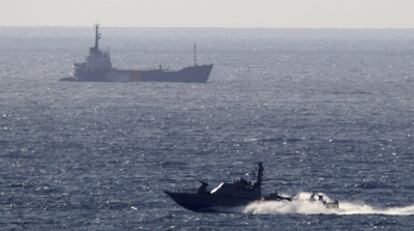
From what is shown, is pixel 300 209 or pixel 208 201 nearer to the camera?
pixel 300 209

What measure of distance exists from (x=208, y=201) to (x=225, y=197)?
52.5 inches

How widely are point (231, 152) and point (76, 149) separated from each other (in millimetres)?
16188

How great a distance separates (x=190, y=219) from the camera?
366 feet

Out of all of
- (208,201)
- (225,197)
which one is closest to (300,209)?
(225,197)

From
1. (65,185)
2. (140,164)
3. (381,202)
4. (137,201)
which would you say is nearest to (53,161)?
(140,164)

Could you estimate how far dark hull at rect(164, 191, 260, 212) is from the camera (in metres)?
115

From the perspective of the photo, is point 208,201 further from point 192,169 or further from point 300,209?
point 192,169

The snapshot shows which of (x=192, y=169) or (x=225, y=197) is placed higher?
(x=225, y=197)

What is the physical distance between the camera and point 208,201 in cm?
11488

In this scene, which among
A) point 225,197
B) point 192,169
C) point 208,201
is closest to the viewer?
point 225,197

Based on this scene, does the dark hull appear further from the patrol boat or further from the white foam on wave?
the white foam on wave

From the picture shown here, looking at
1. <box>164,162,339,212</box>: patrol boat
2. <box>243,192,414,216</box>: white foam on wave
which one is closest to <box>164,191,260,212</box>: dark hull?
<box>164,162,339,212</box>: patrol boat

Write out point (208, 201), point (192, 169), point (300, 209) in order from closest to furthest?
1. point (300, 209)
2. point (208, 201)
3. point (192, 169)

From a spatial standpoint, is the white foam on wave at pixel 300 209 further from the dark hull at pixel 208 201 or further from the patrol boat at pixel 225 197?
the dark hull at pixel 208 201
